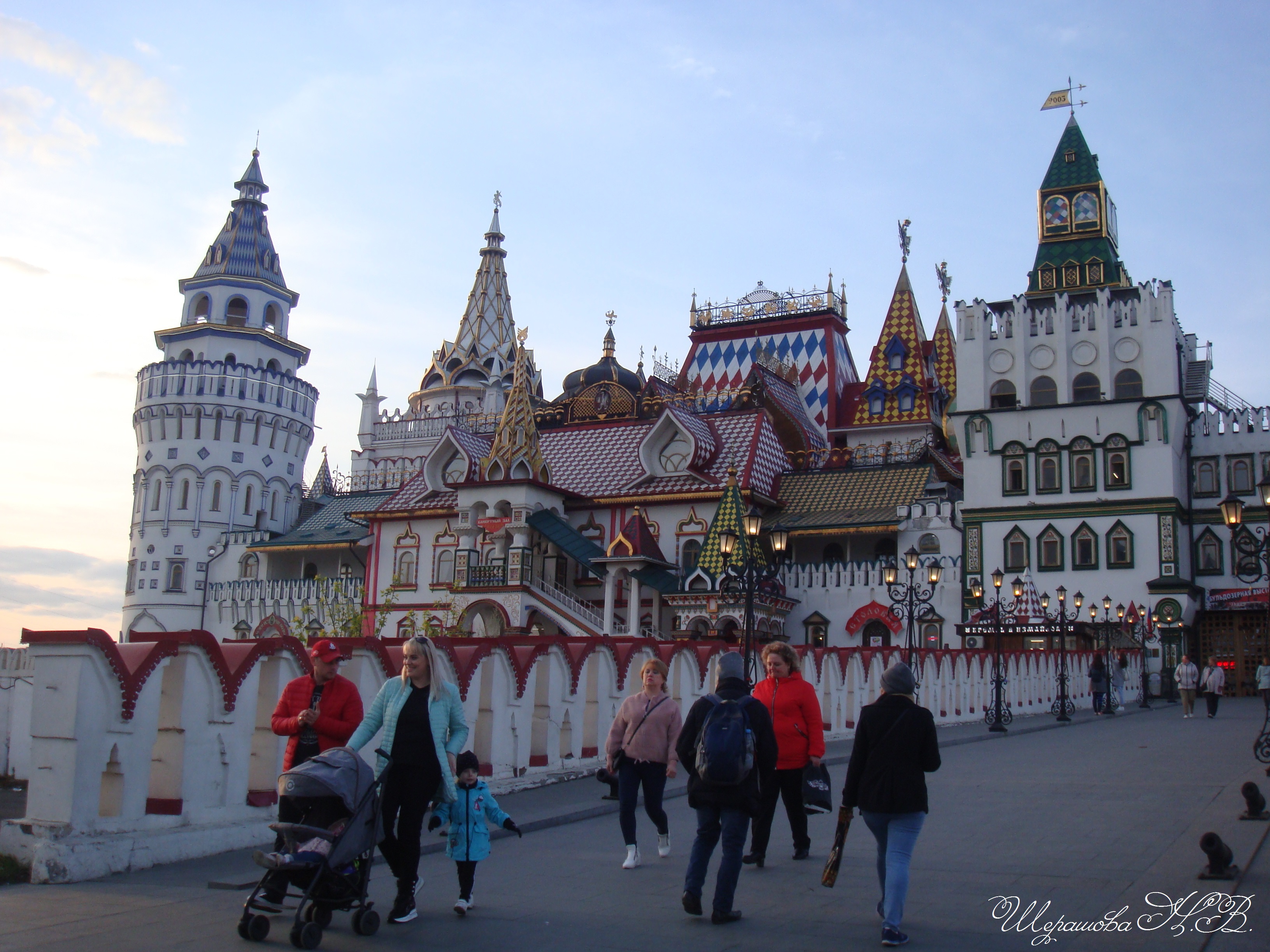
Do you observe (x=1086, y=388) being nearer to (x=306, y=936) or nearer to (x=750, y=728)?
(x=750, y=728)

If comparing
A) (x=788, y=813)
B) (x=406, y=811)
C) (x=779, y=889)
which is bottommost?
(x=779, y=889)

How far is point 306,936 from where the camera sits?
21.0 ft

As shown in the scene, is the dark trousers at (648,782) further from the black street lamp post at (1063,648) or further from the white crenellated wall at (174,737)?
the black street lamp post at (1063,648)

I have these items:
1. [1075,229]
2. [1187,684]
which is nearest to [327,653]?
[1187,684]

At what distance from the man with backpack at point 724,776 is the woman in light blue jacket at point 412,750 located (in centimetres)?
145

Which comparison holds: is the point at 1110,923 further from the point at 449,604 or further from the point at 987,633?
the point at 449,604

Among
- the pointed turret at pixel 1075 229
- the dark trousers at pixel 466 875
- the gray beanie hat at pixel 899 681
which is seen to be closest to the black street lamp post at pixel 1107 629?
the pointed turret at pixel 1075 229

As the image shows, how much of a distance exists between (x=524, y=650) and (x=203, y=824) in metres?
4.86

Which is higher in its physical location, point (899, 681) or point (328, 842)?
point (899, 681)

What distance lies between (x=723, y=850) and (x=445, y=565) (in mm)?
35015

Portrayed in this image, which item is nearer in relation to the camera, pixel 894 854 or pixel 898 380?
Result: pixel 894 854

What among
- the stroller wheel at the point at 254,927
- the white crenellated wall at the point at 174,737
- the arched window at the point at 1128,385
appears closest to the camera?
the stroller wheel at the point at 254,927

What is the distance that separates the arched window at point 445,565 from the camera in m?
41.1

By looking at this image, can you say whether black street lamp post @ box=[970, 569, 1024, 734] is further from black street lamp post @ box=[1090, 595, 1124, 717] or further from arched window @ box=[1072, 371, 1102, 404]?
arched window @ box=[1072, 371, 1102, 404]
